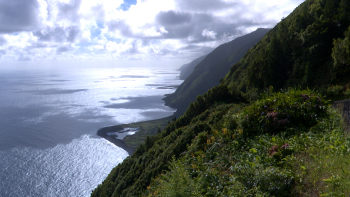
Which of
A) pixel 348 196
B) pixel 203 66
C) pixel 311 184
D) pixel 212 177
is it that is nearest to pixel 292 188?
pixel 311 184

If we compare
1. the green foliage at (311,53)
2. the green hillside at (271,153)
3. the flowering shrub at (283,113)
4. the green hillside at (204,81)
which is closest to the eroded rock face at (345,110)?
the green hillside at (271,153)

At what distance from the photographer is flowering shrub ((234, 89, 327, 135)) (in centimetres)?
973

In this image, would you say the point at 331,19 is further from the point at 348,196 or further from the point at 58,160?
the point at 58,160

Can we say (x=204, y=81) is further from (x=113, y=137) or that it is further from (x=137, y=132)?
(x=113, y=137)

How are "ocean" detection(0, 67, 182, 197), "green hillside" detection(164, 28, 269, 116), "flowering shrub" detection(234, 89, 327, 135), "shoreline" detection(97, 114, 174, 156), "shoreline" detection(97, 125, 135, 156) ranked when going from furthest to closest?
"green hillside" detection(164, 28, 269, 116) < "shoreline" detection(97, 114, 174, 156) < "shoreline" detection(97, 125, 135, 156) < "ocean" detection(0, 67, 182, 197) < "flowering shrub" detection(234, 89, 327, 135)

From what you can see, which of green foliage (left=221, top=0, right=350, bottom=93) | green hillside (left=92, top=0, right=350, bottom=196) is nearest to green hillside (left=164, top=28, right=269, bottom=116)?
green foliage (left=221, top=0, right=350, bottom=93)

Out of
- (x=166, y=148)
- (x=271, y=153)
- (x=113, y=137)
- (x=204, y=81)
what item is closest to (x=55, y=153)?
(x=113, y=137)

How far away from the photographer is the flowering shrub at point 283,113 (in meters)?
9.73

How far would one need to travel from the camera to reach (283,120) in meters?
9.83

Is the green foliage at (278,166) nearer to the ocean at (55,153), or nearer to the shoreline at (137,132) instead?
the ocean at (55,153)

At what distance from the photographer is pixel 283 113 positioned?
33.0ft

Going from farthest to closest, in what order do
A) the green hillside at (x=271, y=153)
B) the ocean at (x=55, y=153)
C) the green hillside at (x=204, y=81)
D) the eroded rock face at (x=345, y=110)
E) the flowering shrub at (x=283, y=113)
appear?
the green hillside at (x=204, y=81) → the ocean at (x=55, y=153) → the flowering shrub at (x=283, y=113) → the eroded rock face at (x=345, y=110) → the green hillside at (x=271, y=153)

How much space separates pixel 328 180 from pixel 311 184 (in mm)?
640

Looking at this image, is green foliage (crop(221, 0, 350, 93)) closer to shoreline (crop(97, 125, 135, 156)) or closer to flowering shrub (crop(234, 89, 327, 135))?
flowering shrub (crop(234, 89, 327, 135))
